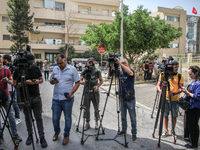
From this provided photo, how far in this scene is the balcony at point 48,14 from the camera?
102 feet

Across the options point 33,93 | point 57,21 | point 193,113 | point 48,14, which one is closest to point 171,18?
point 57,21

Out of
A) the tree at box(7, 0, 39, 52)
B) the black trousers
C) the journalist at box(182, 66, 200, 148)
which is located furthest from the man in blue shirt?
the tree at box(7, 0, 39, 52)

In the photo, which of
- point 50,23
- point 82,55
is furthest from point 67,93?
point 50,23

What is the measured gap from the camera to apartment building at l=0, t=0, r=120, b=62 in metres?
31.0

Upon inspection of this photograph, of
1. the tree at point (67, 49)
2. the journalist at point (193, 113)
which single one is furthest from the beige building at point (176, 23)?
the journalist at point (193, 113)

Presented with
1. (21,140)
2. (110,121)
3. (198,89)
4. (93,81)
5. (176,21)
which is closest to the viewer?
(198,89)

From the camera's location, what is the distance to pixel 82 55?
33406mm

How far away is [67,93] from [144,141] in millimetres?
2215

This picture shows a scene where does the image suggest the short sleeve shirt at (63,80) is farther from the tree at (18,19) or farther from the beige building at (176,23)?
the beige building at (176,23)

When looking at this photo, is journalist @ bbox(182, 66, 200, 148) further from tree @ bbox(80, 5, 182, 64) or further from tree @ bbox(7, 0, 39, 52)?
tree @ bbox(7, 0, 39, 52)

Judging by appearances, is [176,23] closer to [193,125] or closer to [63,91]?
[193,125]

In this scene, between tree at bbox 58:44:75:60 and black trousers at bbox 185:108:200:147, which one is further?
tree at bbox 58:44:75:60

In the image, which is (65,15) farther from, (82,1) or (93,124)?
(93,124)

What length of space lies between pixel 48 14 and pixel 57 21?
2.40 metres
